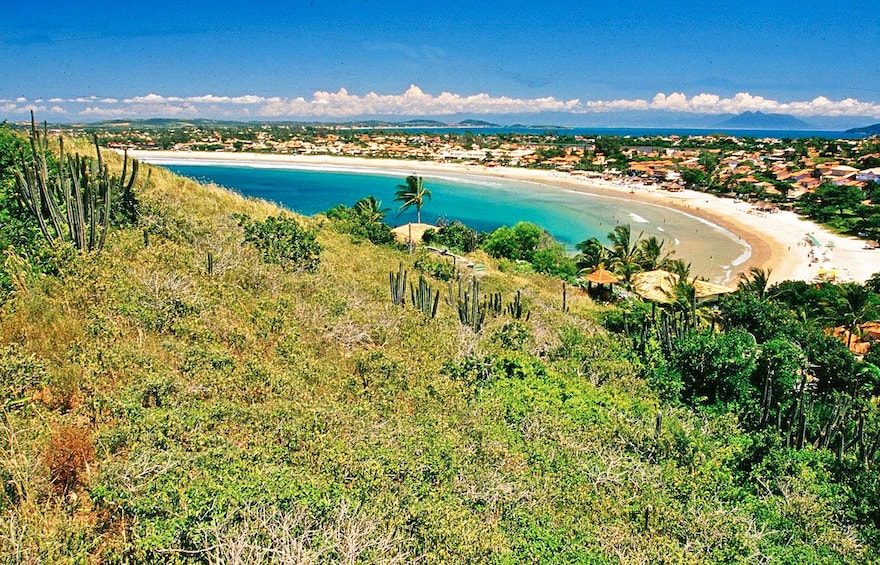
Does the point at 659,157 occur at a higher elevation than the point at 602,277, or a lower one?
higher

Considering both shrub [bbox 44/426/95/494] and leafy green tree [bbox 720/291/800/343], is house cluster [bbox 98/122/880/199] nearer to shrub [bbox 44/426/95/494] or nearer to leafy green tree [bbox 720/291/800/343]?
leafy green tree [bbox 720/291/800/343]

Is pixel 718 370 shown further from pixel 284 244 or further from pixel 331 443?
pixel 284 244

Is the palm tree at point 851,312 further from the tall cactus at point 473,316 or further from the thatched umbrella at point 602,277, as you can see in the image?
the tall cactus at point 473,316

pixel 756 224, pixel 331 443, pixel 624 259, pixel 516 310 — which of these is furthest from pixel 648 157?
pixel 331 443

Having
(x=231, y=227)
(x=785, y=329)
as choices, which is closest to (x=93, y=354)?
(x=231, y=227)

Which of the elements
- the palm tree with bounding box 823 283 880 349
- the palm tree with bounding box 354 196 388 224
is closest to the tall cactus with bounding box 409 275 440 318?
the palm tree with bounding box 823 283 880 349

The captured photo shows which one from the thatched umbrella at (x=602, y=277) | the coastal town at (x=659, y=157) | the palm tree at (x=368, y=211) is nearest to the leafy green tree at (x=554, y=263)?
the thatched umbrella at (x=602, y=277)

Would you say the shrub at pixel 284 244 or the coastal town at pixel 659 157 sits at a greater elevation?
the coastal town at pixel 659 157
